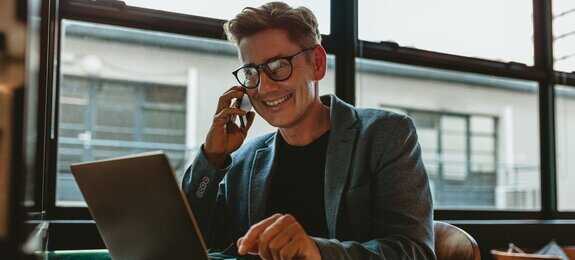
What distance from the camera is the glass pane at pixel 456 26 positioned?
9.50 ft

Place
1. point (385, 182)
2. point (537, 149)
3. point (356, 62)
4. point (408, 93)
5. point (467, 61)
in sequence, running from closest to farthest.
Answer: point (385, 182) < point (356, 62) < point (467, 61) < point (537, 149) < point (408, 93)

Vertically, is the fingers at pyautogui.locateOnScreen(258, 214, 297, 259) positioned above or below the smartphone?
below

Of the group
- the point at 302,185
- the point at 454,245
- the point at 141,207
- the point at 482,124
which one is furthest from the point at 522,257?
the point at 482,124

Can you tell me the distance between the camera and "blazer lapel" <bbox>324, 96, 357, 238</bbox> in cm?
157

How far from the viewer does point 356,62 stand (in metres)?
2.73

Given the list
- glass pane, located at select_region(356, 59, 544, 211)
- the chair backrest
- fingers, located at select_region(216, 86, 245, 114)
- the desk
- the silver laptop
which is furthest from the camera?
glass pane, located at select_region(356, 59, 544, 211)

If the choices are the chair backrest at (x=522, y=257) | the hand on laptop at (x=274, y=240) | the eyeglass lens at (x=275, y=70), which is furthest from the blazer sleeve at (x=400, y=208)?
the chair backrest at (x=522, y=257)

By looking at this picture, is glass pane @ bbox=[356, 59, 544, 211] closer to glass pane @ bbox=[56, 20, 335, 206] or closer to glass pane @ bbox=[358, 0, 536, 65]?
glass pane @ bbox=[358, 0, 536, 65]

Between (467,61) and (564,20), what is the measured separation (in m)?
0.85

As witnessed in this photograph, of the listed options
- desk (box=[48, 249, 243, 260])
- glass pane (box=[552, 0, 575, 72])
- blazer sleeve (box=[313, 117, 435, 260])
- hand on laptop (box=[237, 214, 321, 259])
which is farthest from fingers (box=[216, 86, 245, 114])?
glass pane (box=[552, 0, 575, 72])

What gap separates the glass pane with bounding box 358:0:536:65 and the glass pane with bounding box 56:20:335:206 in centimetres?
39

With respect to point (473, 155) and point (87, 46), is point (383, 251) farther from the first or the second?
point (473, 155)

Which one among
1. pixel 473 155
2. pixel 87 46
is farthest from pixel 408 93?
pixel 473 155

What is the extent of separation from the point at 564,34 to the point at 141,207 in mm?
3134
